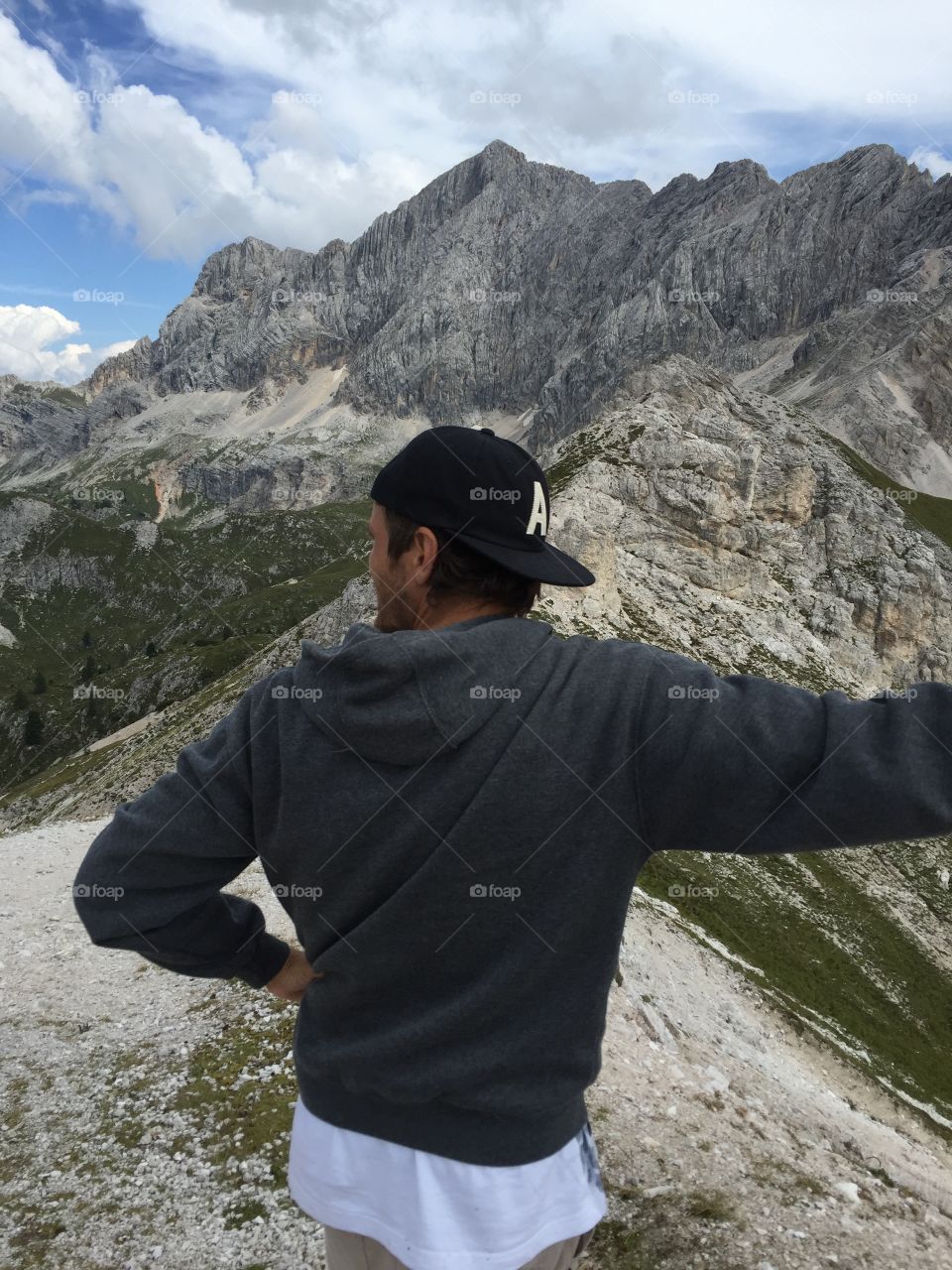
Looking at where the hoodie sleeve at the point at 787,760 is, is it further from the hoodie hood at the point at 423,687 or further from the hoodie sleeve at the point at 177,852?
the hoodie sleeve at the point at 177,852

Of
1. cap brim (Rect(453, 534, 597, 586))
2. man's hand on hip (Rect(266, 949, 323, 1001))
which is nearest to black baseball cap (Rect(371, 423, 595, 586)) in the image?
cap brim (Rect(453, 534, 597, 586))

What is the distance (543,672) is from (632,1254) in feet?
27.0

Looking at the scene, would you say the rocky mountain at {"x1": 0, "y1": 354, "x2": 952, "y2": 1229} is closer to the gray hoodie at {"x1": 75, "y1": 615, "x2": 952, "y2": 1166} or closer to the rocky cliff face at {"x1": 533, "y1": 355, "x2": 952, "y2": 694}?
the rocky cliff face at {"x1": 533, "y1": 355, "x2": 952, "y2": 694}

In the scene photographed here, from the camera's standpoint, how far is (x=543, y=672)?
269 centimetres

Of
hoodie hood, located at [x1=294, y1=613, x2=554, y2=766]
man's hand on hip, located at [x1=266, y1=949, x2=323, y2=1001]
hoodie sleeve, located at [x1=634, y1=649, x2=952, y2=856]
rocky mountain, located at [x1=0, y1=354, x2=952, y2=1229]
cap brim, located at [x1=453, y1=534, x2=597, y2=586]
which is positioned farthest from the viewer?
rocky mountain, located at [x1=0, y1=354, x2=952, y2=1229]

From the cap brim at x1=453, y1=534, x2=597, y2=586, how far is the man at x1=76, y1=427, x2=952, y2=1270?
0.01m

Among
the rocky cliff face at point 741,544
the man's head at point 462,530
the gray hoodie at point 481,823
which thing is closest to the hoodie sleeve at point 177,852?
the gray hoodie at point 481,823

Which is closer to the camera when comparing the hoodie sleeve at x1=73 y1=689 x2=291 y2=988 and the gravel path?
the hoodie sleeve at x1=73 y1=689 x2=291 y2=988

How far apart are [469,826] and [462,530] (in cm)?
110

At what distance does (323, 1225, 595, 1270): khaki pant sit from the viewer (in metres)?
3.10

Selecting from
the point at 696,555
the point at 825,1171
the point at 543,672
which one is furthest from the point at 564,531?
the point at 543,672

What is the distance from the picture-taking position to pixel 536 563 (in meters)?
2.98

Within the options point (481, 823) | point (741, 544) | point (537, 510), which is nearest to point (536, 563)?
point (537, 510)

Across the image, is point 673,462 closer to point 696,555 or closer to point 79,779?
point 696,555
